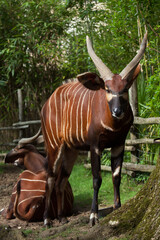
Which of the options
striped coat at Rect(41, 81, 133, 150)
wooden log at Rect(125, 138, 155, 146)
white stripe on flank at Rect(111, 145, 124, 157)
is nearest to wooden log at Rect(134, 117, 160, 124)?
wooden log at Rect(125, 138, 155, 146)

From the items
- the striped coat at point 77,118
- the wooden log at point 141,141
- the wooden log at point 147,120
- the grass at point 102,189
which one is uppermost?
the striped coat at point 77,118

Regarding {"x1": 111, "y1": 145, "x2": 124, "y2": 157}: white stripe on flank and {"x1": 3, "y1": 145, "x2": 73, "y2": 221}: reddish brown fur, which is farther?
{"x1": 3, "y1": 145, "x2": 73, "y2": 221}: reddish brown fur

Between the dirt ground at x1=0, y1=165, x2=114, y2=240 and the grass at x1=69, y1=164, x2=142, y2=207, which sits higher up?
the dirt ground at x1=0, y1=165, x2=114, y2=240

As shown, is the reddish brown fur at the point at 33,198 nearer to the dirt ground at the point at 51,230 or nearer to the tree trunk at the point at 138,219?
the dirt ground at the point at 51,230

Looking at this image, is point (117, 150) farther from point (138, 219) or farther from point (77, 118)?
point (138, 219)

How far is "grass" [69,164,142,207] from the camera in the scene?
4.91 meters

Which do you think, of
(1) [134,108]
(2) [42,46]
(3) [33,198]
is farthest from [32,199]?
(2) [42,46]

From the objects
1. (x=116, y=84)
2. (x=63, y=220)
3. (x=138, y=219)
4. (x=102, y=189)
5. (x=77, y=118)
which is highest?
(x=116, y=84)

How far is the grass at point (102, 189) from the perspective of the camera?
4.91 metres

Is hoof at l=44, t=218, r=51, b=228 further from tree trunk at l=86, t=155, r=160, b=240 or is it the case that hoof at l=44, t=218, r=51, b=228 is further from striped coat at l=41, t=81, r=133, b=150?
tree trunk at l=86, t=155, r=160, b=240

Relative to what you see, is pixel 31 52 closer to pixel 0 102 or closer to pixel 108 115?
pixel 0 102

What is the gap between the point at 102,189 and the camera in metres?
5.48

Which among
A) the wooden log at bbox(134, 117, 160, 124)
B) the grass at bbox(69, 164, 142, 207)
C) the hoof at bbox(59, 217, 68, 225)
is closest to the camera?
the hoof at bbox(59, 217, 68, 225)

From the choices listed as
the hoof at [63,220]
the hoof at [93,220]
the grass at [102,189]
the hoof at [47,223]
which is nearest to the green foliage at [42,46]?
the grass at [102,189]
